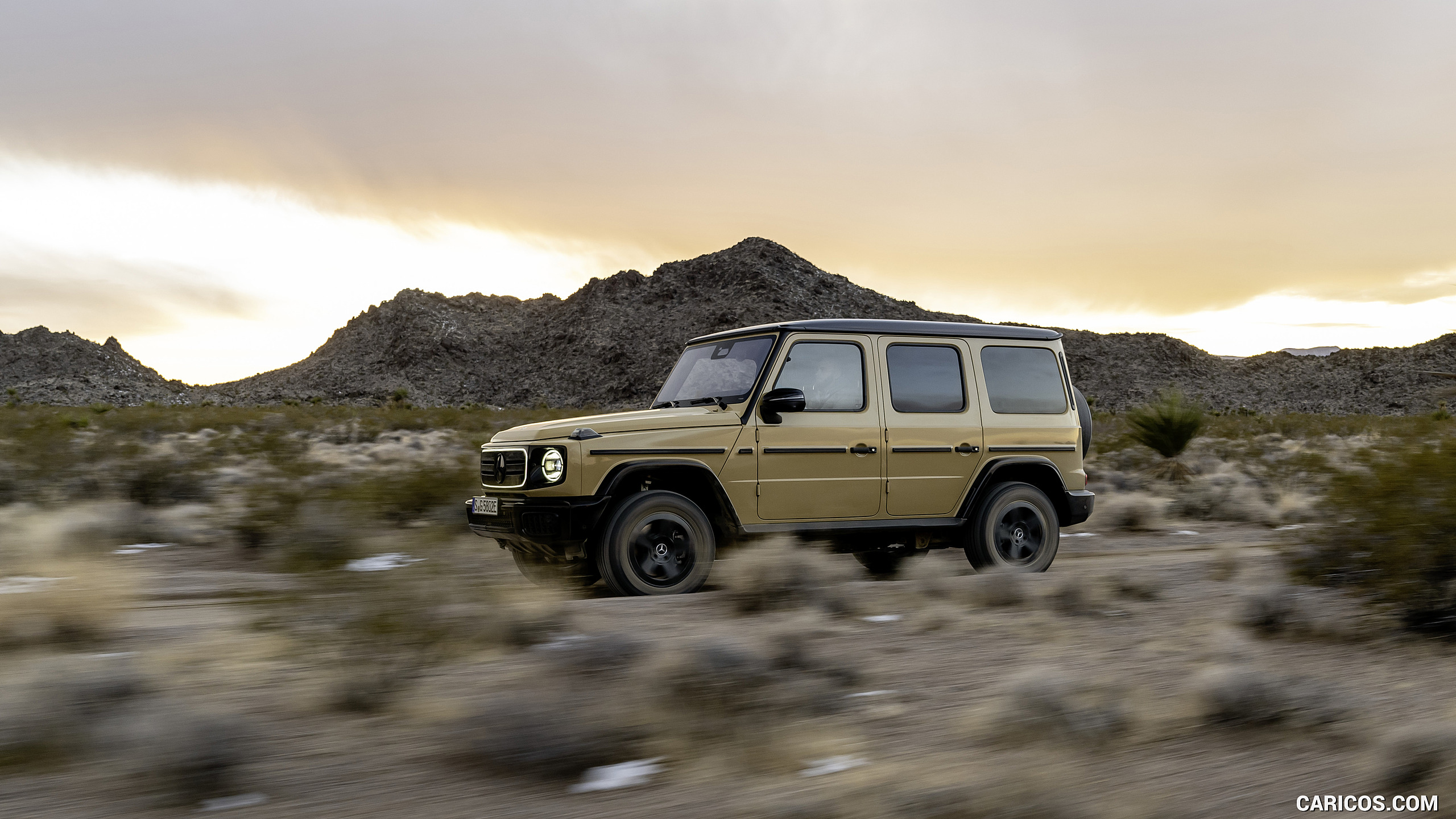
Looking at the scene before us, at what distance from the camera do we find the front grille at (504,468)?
816cm

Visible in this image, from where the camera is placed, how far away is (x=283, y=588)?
26.7 feet

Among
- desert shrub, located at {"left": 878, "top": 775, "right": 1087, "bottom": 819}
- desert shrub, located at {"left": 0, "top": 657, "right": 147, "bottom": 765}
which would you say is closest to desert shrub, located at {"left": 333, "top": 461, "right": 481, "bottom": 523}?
desert shrub, located at {"left": 0, "top": 657, "right": 147, "bottom": 765}

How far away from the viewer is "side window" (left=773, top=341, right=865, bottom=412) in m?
8.53

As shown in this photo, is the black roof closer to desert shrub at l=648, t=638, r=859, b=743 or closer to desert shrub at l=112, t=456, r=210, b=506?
desert shrub at l=648, t=638, r=859, b=743

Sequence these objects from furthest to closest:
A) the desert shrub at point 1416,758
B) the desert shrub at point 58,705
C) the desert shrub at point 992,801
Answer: the desert shrub at point 58,705 < the desert shrub at point 1416,758 < the desert shrub at point 992,801

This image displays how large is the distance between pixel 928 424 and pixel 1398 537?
3391 mm

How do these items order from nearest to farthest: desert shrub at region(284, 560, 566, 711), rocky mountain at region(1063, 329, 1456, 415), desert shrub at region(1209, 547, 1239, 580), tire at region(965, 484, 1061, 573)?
desert shrub at region(284, 560, 566, 711) → tire at region(965, 484, 1061, 573) → desert shrub at region(1209, 547, 1239, 580) → rocky mountain at region(1063, 329, 1456, 415)

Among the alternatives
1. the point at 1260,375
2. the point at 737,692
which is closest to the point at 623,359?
the point at 1260,375

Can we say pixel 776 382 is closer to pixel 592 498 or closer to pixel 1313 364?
pixel 592 498

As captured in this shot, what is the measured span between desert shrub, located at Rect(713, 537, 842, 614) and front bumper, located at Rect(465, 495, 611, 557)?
→ 1078 millimetres

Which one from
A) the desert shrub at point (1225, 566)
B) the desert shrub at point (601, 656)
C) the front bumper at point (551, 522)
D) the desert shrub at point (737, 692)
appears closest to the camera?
the desert shrub at point (737, 692)

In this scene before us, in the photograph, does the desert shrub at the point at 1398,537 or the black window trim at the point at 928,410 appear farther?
the black window trim at the point at 928,410

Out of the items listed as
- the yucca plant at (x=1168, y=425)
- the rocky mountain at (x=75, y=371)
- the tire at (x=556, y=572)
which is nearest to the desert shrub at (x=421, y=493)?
the tire at (x=556, y=572)

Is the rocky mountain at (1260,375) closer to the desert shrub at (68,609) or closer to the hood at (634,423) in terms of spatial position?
the hood at (634,423)
